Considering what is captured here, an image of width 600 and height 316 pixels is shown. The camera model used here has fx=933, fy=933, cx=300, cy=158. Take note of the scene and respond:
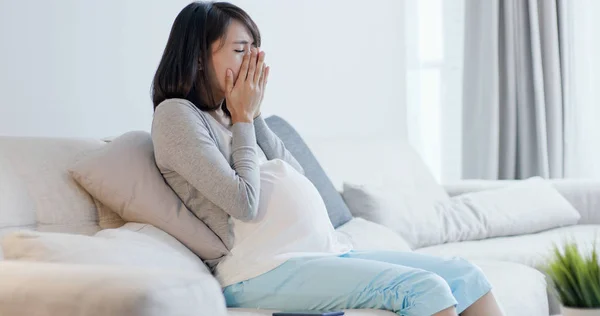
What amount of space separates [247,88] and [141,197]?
0.37 metres

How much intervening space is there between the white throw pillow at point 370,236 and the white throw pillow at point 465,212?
0.19 metres

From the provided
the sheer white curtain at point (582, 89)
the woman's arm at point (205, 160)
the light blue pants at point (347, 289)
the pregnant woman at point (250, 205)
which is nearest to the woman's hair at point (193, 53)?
the pregnant woman at point (250, 205)

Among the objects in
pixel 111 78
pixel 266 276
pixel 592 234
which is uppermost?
pixel 111 78

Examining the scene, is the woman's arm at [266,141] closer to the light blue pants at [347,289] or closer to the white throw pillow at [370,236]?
the white throw pillow at [370,236]

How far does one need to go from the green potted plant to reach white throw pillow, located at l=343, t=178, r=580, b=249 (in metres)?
1.30

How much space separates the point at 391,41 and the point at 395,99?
0.29m

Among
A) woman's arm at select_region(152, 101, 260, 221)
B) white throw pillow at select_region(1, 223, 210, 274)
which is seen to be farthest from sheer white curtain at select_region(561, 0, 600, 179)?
white throw pillow at select_region(1, 223, 210, 274)

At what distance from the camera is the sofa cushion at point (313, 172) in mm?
2865

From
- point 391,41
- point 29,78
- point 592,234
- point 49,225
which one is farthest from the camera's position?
point 391,41

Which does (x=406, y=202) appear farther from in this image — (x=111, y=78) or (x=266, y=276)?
(x=266, y=276)

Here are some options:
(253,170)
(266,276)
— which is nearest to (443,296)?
(266,276)

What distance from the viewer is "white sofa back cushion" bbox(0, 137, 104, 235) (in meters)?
1.94

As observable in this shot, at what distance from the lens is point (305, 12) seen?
396cm

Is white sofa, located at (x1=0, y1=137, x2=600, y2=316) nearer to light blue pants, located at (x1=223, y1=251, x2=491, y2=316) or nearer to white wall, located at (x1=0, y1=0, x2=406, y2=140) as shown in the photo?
light blue pants, located at (x1=223, y1=251, x2=491, y2=316)
